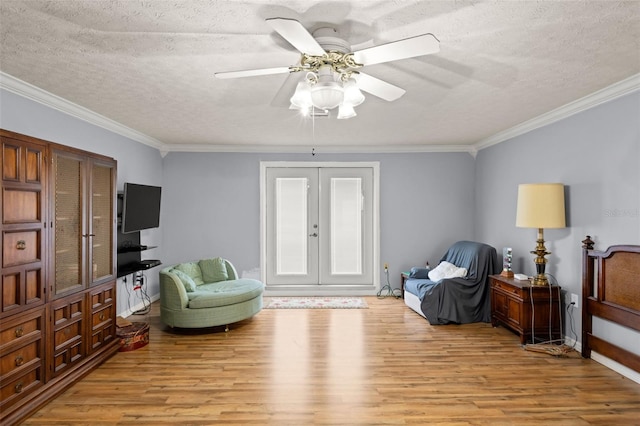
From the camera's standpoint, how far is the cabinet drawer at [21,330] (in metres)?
2.42

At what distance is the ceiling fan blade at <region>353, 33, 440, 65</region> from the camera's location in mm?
1671

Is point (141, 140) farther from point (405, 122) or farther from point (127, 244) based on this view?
point (405, 122)

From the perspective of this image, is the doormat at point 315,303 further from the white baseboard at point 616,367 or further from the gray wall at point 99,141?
the white baseboard at point 616,367

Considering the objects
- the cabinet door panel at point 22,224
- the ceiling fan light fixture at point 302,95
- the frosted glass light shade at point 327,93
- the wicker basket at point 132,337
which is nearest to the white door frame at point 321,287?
the wicker basket at point 132,337

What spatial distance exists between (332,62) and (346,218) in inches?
168

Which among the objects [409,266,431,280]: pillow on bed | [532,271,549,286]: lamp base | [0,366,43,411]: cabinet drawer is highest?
[532,271,549,286]: lamp base

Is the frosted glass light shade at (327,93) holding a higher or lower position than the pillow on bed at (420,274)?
higher

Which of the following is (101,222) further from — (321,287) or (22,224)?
(321,287)

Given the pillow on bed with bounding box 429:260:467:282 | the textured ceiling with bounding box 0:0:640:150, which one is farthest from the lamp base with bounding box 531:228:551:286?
the textured ceiling with bounding box 0:0:640:150

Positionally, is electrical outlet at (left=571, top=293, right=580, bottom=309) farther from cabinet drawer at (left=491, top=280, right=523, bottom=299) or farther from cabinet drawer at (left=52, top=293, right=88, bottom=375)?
cabinet drawer at (left=52, top=293, right=88, bottom=375)

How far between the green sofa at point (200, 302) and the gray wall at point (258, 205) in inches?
53.9

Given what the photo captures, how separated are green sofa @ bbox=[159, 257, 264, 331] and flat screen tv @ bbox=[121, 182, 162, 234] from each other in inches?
29.0

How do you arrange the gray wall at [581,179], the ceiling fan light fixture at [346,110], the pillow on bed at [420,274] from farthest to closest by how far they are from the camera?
the pillow on bed at [420,274]
the gray wall at [581,179]
the ceiling fan light fixture at [346,110]

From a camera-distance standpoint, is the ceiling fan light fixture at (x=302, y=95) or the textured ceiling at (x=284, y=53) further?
the ceiling fan light fixture at (x=302, y=95)
